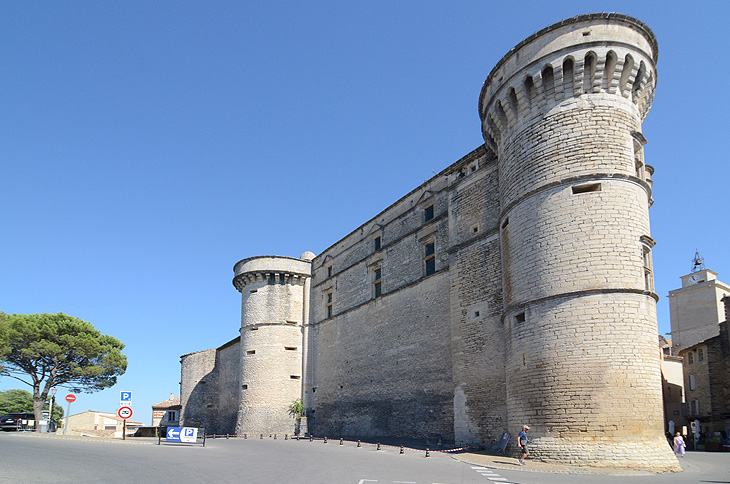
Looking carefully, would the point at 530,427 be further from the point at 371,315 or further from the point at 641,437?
the point at 371,315

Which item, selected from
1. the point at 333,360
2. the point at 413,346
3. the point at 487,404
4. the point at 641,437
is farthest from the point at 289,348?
the point at 641,437

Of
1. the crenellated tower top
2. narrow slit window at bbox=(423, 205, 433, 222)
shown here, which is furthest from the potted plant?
the crenellated tower top

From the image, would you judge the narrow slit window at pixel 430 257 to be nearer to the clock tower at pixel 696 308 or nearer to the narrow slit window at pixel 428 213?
the narrow slit window at pixel 428 213

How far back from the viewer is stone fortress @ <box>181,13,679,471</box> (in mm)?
14320

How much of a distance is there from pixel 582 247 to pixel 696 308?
95.8 feet

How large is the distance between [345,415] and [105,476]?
18313mm

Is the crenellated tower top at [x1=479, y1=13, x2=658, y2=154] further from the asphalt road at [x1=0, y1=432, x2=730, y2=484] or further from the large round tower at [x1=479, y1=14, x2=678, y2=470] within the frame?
the asphalt road at [x1=0, y1=432, x2=730, y2=484]

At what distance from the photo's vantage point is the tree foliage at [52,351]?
34.2 metres

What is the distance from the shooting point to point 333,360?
30219 millimetres

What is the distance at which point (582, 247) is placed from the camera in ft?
49.8

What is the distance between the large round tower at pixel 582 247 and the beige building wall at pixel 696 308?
25632 mm

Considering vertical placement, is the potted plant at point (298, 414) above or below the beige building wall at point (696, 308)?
below

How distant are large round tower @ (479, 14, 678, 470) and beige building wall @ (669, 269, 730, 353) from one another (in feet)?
84.1

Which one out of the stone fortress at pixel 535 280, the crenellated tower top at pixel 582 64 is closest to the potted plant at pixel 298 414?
the stone fortress at pixel 535 280
